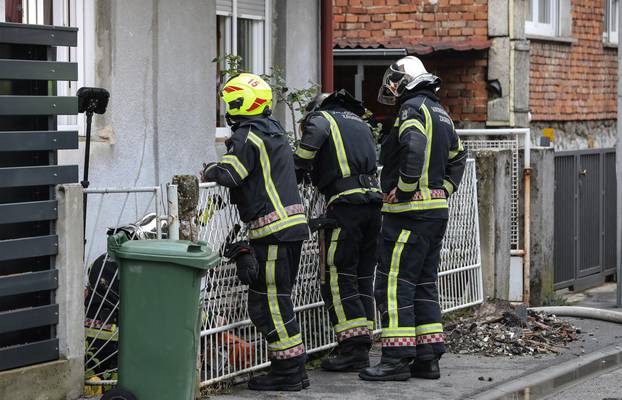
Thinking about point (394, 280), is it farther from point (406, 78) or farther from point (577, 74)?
point (577, 74)

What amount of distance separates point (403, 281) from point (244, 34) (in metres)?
3.81

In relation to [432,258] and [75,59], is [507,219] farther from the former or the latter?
[75,59]

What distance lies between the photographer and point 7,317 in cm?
698

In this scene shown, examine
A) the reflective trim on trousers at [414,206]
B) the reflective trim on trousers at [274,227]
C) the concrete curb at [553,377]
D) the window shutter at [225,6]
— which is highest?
the window shutter at [225,6]

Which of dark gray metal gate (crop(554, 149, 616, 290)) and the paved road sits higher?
dark gray metal gate (crop(554, 149, 616, 290))

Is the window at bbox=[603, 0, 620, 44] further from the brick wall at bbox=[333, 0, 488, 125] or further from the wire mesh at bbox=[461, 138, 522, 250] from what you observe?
the wire mesh at bbox=[461, 138, 522, 250]

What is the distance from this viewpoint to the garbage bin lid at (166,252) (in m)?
6.64

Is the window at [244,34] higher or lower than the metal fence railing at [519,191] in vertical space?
higher

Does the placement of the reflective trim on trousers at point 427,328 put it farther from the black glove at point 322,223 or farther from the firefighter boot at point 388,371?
the black glove at point 322,223

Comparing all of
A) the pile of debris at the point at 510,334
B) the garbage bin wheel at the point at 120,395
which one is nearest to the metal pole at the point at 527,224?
the pile of debris at the point at 510,334

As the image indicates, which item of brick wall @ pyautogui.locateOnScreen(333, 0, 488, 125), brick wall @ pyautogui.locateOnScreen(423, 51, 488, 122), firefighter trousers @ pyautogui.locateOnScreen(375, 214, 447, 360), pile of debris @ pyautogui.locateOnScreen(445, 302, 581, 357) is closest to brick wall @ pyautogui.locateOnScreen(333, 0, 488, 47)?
brick wall @ pyautogui.locateOnScreen(333, 0, 488, 125)

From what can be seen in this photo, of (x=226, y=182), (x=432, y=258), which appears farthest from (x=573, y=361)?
(x=226, y=182)

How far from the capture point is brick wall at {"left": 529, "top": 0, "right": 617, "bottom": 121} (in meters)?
15.4

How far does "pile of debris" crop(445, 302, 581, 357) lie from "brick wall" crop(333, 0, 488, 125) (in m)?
4.53
